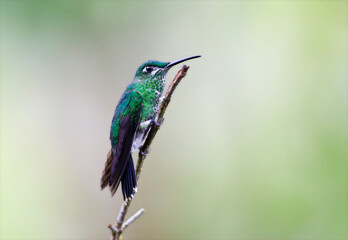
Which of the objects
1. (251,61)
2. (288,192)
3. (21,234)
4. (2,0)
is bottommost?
(288,192)

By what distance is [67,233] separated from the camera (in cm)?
492

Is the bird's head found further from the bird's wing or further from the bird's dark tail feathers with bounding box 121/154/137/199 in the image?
the bird's dark tail feathers with bounding box 121/154/137/199

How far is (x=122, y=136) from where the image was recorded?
2.34 m

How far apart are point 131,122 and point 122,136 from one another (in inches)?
5.2

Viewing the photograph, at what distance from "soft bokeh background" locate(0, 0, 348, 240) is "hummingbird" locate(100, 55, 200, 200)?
2.41 meters

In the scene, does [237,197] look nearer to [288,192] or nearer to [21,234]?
[288,192]

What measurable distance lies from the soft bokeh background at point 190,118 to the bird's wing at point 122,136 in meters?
2.53

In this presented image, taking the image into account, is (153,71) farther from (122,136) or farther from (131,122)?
(122,136)

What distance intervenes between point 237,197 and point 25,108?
→ 313 centimetres

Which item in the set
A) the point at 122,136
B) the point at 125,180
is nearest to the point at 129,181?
the point at 125,180

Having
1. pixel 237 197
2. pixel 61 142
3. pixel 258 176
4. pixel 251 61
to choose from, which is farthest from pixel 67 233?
pixel 251 61

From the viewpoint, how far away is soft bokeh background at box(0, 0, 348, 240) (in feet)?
16.0

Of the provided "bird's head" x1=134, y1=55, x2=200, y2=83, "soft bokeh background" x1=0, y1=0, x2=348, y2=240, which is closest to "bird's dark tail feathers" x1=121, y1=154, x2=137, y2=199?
"bird's head" x1=134, y1=55, x2=200, y2=83

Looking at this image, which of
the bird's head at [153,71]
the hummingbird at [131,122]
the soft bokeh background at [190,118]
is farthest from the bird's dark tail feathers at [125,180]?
the soft bokeh background at [190,118]
